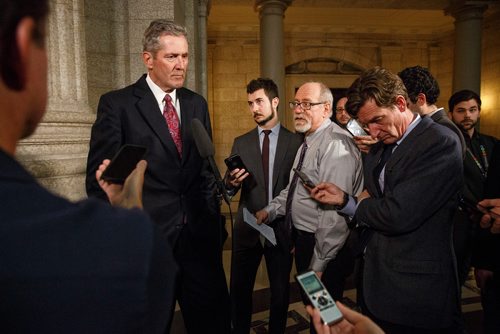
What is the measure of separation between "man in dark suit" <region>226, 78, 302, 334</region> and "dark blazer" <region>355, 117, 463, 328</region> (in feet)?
3.59

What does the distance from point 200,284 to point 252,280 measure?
2.62 ft

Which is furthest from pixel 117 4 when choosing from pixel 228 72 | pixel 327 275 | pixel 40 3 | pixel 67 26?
pixel 228 72

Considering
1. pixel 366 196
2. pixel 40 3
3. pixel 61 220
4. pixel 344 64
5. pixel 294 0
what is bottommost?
pixel 366 196

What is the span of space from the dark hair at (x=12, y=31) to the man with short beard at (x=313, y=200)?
1.69m

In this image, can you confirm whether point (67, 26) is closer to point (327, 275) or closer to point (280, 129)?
point (280, 129)

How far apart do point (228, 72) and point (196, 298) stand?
8.67m

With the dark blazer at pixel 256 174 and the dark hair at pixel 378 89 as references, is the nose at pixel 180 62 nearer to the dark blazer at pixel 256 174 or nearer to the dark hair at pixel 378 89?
the dark hair at pixel 378 89

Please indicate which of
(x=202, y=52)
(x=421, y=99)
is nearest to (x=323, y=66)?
(x=202, y=52)

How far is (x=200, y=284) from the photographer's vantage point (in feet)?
6.75

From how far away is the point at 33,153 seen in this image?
2.11m

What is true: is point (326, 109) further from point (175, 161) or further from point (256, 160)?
point (175, 161)

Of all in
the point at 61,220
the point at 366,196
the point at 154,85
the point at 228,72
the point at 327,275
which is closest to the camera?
the point at 61,220

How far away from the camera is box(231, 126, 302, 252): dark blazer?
2.78 meters

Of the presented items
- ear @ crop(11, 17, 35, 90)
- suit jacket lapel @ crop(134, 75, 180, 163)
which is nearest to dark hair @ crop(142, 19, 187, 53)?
suit jacket lapel @ crop(134, 75, 180, 163)
